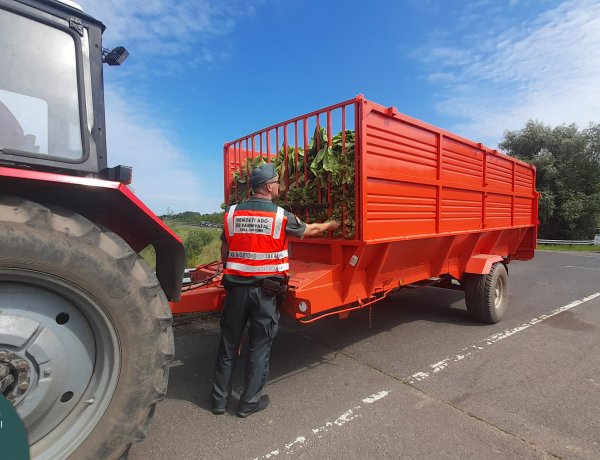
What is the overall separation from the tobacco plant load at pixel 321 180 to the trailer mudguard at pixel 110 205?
1.52 meters

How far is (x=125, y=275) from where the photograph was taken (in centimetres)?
181

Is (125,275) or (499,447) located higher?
(125,275)

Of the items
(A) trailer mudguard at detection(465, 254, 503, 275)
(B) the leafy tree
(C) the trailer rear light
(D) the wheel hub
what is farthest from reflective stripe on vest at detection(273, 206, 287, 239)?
(B) the leafy tree

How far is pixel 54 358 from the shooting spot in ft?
5.68

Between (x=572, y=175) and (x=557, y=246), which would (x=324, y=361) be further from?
(x=572, y=175)

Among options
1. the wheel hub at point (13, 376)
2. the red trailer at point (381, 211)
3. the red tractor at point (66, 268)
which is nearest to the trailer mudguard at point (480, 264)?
the red trailer at point (381, 211)

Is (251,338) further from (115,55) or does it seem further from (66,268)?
(115,55)

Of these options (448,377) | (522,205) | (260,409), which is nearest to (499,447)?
(448,377)

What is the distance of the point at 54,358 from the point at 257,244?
1426 mm

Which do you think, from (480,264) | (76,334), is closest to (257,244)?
(76,334)

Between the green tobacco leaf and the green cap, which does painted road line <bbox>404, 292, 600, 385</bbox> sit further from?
the green cap

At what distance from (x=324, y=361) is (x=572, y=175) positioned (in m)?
27.7

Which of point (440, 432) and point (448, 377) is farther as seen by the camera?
point (448, 377)

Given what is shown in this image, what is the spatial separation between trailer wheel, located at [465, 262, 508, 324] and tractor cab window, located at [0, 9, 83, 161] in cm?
489
